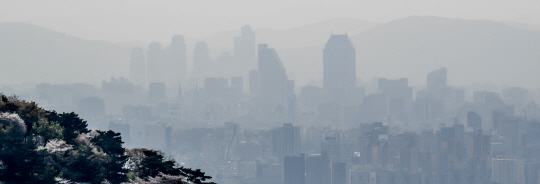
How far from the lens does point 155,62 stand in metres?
130

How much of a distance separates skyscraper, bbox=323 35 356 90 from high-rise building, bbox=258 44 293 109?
10894 mm

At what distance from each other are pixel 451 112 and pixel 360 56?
125 ft

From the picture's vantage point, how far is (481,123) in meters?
103

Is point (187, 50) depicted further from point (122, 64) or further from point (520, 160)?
point (520, 160)

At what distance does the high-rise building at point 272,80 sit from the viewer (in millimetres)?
127125

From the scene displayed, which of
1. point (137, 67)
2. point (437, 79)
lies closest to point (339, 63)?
point (437, 79)

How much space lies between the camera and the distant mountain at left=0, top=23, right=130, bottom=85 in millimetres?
90438

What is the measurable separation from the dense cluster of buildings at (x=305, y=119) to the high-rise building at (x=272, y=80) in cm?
32

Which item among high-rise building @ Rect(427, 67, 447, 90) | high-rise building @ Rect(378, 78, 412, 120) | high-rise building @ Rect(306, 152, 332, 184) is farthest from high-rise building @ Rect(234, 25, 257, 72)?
high-rise building @ Rect(306, 152, 332, 184)

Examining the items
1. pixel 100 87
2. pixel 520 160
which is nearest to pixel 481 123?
pixel 520 160

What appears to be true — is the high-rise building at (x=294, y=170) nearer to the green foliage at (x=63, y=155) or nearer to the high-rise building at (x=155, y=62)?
the green foliage at (x=63, y=155)

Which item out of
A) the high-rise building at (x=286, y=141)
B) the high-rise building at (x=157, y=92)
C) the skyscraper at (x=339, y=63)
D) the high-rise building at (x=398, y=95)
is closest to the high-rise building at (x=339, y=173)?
the high-rise building at (x=286, y=141)

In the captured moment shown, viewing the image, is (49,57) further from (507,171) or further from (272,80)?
(507,171)

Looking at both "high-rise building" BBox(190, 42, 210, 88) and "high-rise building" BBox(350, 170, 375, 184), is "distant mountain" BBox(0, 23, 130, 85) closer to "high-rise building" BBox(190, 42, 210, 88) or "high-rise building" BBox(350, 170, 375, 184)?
"high-rise building" BBox(190, 42, 210, 88)
